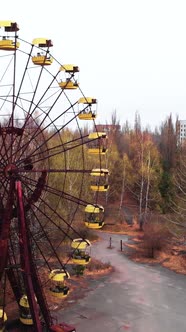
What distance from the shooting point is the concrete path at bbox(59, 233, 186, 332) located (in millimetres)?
14609

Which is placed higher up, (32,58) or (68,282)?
(32,58)

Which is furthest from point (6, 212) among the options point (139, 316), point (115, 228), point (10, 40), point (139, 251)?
point (115, 228)

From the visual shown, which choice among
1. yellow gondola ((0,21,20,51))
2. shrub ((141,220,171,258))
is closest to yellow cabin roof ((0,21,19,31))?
yellow gondola ((0,21,20,51))

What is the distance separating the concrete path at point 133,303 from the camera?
14609 millimetres

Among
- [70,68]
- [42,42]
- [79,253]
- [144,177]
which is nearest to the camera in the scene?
[42,42]

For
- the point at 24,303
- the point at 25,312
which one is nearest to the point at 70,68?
the point at 24,303

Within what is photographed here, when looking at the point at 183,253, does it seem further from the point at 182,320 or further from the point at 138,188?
the point at 138,188

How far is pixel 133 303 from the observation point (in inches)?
664

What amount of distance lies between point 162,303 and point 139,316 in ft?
6.19

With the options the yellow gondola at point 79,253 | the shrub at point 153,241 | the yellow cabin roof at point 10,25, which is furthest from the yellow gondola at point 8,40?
the shrub at point 153,241

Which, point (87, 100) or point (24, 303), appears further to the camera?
point (87, 100)

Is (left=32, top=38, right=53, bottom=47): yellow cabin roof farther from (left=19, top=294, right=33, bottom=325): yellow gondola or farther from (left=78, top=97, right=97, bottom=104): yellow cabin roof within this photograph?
(left=19, top=294, right=33, bottom=325): yellow gondola

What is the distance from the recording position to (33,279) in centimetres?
1254

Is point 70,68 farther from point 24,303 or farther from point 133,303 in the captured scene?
point 133,303
